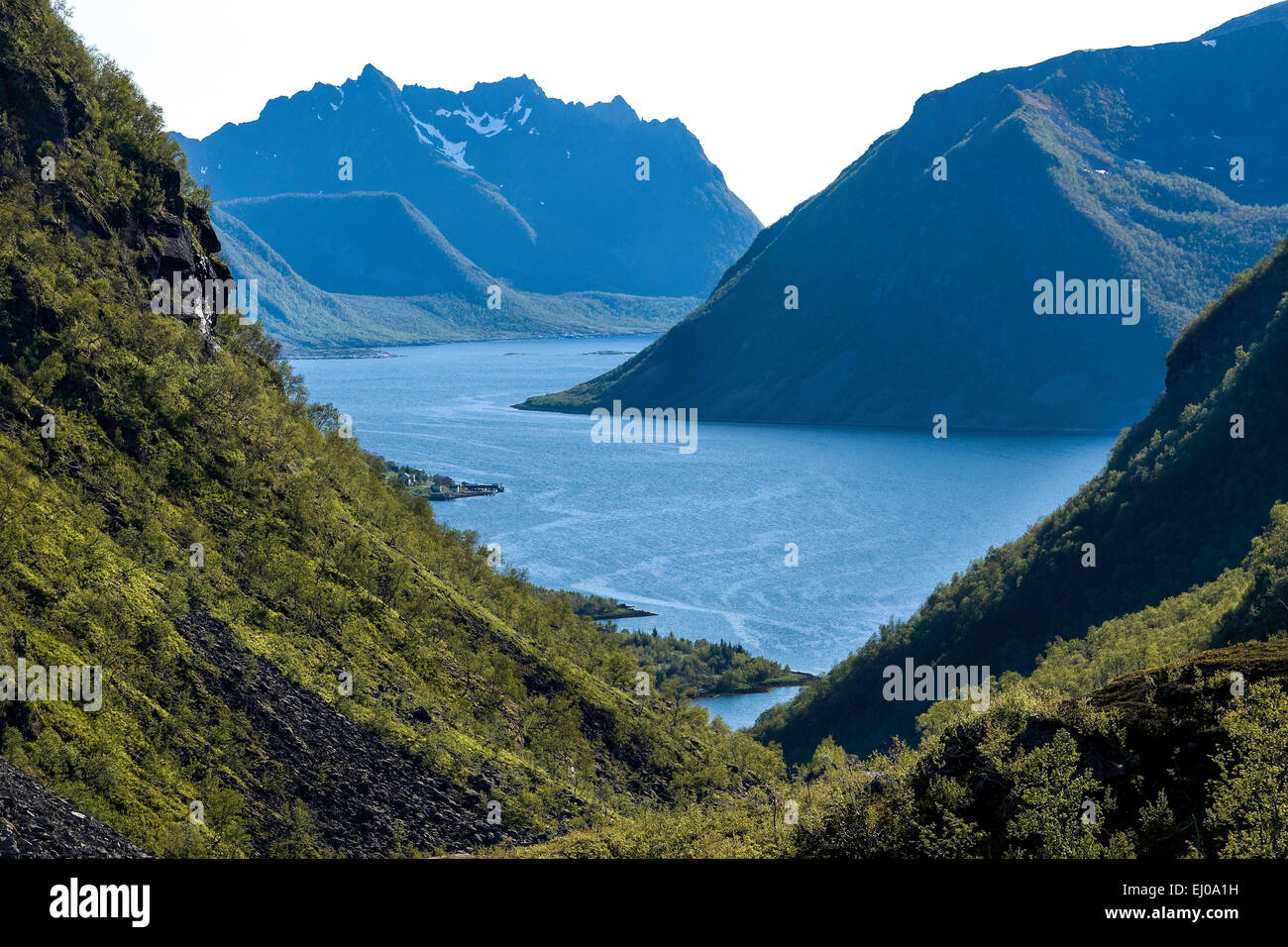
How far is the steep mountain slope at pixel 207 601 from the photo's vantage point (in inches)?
1384

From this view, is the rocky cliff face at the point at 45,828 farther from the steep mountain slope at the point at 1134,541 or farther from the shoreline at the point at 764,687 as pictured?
the shoreline at the point at 764,687

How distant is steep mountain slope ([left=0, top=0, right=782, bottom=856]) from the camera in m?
35.2

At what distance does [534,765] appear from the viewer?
165 ft

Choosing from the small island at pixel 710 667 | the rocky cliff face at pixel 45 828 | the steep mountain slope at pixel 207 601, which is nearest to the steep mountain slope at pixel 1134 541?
the small island at pixel 710 667

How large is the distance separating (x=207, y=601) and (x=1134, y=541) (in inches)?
3989

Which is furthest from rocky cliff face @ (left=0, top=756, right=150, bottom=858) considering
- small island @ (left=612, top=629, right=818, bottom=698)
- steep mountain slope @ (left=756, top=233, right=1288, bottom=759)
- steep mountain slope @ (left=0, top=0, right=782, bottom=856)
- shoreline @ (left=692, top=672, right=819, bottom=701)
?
shoreline @ (left=692, top=672, right=819, bottom=701)

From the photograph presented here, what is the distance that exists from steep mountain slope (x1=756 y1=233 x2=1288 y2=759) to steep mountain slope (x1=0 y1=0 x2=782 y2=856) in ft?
172

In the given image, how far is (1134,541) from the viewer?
385 feet

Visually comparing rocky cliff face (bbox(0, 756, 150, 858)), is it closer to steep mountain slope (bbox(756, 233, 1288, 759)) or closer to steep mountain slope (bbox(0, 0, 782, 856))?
steep mountain slope (bbox(0, 0, 782, 856))

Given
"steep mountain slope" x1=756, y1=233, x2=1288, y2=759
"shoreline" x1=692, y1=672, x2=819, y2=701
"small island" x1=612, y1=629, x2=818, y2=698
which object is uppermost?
"steep mountain slope" x1=756, y1=233, x2=1288, y2=759
